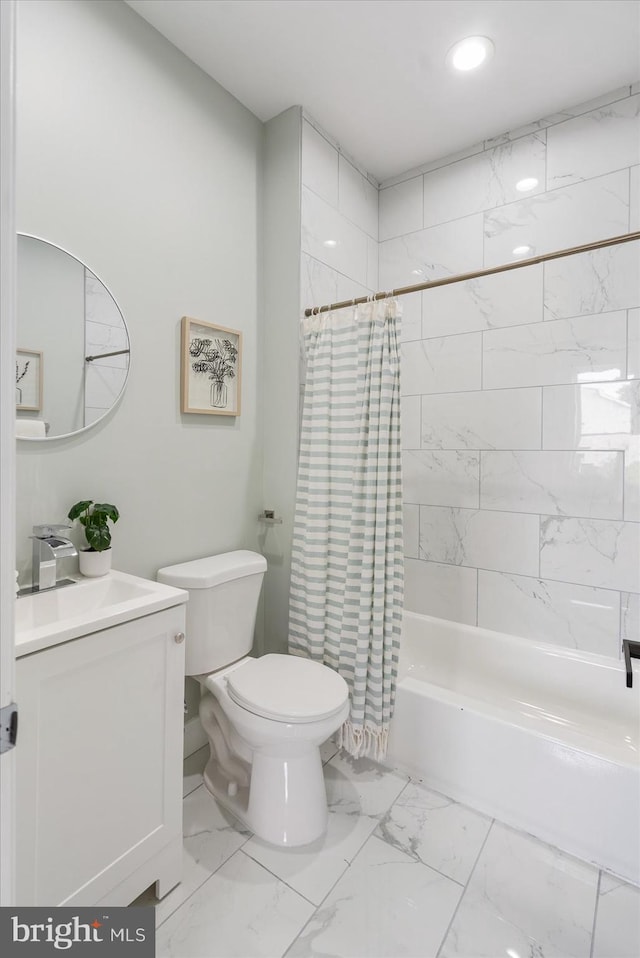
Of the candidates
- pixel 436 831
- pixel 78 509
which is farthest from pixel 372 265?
pixel 436 831

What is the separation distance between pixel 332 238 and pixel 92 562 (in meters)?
1.84

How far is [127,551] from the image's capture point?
1.71 m

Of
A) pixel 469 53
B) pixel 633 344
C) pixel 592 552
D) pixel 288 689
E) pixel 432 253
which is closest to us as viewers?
pixel 288 689

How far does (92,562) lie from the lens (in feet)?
4.99

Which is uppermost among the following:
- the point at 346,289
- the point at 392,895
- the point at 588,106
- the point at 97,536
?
the point at 588,106

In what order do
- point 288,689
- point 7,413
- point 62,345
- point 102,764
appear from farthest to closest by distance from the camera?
point 288,689, point 62,345, point 102,764, point 7,413

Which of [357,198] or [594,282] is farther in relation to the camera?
[357,198]

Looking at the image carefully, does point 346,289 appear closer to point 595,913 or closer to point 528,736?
point 528,736

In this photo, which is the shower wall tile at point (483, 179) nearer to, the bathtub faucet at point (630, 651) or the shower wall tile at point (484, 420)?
the shower wall tile at point (484, 420)

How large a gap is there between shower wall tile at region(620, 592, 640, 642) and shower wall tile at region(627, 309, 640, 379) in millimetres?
921

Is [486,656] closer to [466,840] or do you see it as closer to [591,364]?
[466,840]

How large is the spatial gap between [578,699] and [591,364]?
56.8 inches

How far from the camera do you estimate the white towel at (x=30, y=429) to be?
1.39 metres

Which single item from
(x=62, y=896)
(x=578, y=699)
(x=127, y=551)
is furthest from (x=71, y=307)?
(x=578, y=699)
